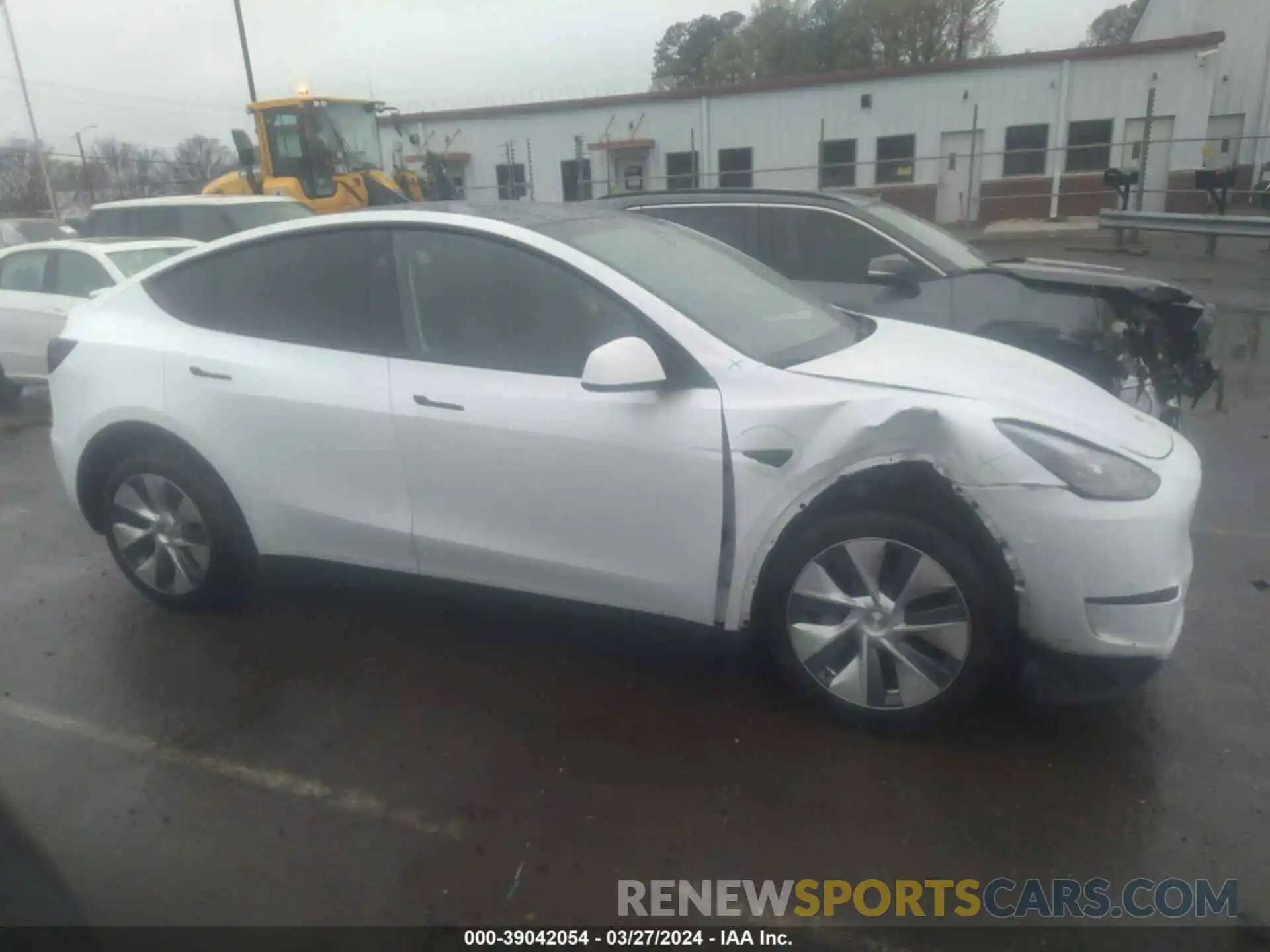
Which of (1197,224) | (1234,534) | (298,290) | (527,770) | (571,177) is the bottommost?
(1234,534)

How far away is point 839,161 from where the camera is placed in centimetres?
2712

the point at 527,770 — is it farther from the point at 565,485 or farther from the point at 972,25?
the point at 972,25

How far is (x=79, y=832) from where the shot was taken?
2932 mm

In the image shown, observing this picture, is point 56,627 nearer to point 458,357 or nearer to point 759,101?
point 458,357

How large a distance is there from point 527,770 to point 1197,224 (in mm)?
16340

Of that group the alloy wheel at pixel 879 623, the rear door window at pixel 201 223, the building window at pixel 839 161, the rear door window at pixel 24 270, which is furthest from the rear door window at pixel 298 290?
the building window at pixel 839 161

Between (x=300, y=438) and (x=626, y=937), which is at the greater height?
(x=300, y=438)

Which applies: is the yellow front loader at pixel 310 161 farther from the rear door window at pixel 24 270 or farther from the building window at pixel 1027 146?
the building window at pixel 1027 146

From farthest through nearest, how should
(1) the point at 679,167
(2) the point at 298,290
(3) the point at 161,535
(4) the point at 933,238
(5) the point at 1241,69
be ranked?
(5) the point at 1241,69
(1) the point at 679,167
(4) the point at 933,238
(3) the point at 161,535
(2) the point at 298,290

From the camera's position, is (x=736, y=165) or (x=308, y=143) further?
(x=736, y=165)

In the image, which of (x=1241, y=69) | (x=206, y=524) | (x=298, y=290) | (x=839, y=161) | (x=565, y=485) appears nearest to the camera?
(x=565, y=485)

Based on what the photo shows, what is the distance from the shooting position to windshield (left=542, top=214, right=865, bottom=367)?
343 centimetres

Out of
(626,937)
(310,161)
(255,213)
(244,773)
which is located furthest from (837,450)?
(310,161)

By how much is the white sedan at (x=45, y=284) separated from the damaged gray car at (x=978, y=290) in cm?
471
